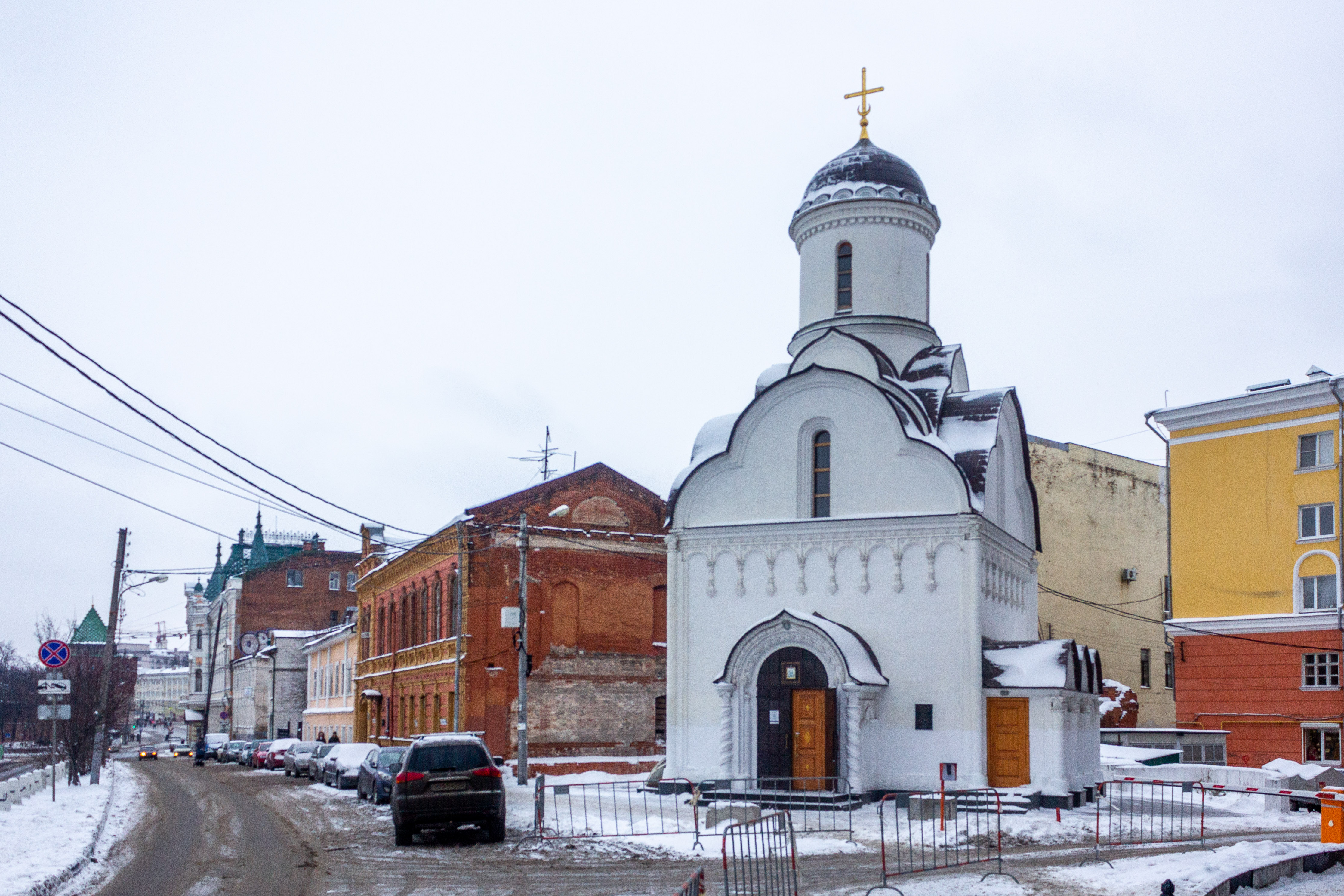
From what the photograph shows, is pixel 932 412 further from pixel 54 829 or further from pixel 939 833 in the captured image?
pixel 54 829

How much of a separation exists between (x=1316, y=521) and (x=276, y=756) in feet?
112

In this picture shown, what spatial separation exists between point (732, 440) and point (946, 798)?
28.4 feet

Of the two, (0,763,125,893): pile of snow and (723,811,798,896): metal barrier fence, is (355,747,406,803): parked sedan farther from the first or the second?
(723,811,798,896): metal barrier fence

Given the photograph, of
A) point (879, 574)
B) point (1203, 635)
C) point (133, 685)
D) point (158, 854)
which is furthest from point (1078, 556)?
point (133, 685)

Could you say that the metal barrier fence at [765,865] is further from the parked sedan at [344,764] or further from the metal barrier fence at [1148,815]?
the parked sedan at [344,764]

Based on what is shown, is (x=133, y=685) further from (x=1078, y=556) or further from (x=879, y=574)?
(x=879, y=574)

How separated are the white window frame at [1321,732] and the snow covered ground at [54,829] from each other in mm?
25185

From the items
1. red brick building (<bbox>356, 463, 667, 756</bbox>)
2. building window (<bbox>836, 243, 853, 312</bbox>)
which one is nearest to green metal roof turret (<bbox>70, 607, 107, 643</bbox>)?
red brick building (<bbox>356, 463, 667, 756</bbox>)

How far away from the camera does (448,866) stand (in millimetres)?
14883

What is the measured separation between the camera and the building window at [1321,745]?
93.3ft

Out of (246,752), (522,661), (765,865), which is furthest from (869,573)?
(246,752)

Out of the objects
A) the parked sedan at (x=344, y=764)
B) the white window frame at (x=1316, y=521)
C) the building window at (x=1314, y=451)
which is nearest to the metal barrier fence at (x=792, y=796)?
the parked sedan at (x=344, y=764)

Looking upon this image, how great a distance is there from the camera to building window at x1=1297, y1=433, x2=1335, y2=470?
97.1ft

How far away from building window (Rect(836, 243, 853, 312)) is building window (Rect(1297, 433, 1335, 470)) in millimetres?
11937
